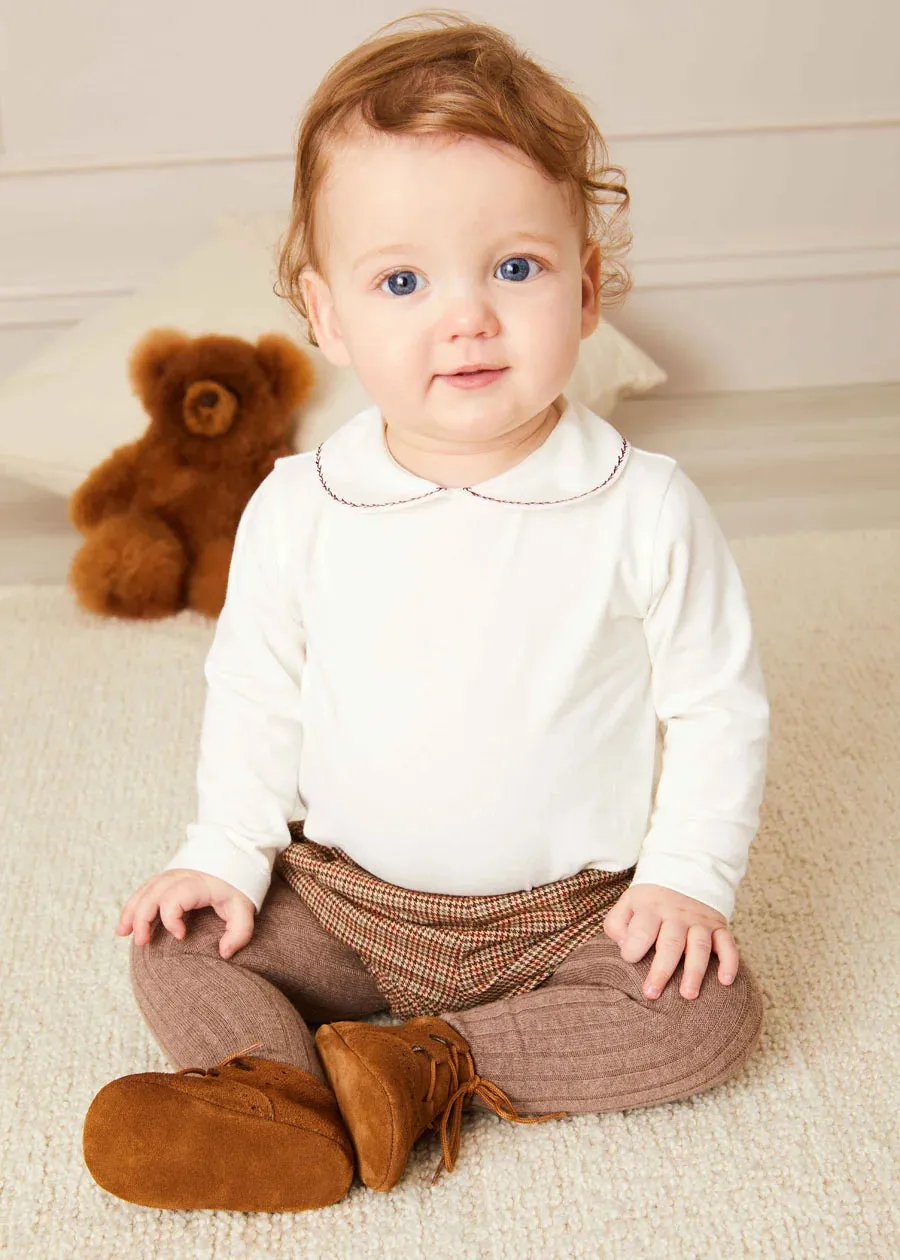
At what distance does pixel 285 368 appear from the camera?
1605 mm

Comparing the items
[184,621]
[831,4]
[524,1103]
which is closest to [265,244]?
[184,621]

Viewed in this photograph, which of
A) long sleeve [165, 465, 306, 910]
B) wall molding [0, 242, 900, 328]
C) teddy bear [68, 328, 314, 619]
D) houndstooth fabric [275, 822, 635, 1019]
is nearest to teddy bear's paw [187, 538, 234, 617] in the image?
teddy bear [68, 328, 314, 619]

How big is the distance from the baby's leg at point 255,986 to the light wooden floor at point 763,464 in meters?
0.89

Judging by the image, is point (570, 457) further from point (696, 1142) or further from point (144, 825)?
point (144, 825)

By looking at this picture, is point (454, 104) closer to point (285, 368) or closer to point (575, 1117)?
point (575, 1117)

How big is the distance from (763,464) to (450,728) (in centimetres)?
124

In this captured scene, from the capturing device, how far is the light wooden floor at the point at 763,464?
1.80 m

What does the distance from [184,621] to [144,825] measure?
1.36 ft

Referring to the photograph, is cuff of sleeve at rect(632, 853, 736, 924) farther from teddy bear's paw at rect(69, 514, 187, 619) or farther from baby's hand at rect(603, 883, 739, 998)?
teddy bear's paw at rect(69, 514, 187, 619)

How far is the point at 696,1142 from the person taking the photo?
0.84m

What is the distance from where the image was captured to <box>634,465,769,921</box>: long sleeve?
871 mm

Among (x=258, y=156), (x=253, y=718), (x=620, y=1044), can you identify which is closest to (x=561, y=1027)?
(x=620, y=1044)

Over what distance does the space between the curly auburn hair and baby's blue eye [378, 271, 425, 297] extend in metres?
0.08

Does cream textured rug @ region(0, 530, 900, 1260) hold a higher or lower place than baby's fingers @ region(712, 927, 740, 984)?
lower
